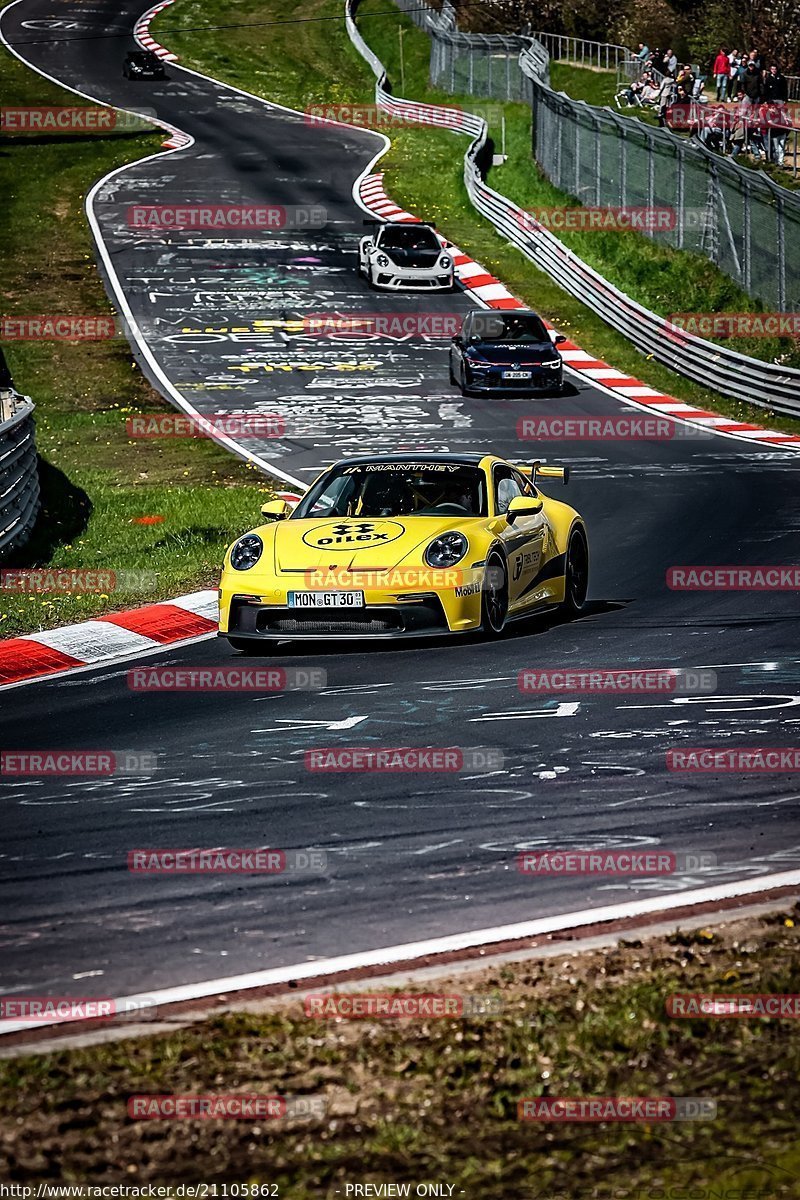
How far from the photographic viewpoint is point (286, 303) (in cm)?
3584

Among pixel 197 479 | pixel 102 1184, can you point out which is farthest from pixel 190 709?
pixel 197 479

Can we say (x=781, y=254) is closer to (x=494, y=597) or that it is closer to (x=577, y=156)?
(x=577, y=156)

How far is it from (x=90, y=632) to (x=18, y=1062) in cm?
788

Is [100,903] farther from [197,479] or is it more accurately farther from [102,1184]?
[197,479]

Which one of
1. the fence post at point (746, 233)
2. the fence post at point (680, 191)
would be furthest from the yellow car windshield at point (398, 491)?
the fence post at point (680, 191)
